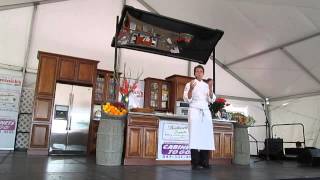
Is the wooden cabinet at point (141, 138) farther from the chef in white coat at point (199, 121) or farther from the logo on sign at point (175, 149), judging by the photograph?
the chef in white coat at point (199, 121)

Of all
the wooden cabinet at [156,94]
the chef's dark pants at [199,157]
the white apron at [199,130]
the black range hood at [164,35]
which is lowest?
the chef's dark pants at [199,157]

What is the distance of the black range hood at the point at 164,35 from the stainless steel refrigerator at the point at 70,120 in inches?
89.6

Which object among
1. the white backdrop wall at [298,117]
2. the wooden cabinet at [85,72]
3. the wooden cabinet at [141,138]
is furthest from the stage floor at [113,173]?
the white backdrop wall at [298,117]

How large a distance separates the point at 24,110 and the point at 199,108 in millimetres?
5148

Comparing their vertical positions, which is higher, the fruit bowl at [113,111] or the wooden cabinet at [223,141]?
the fruit bowl at [113,111]

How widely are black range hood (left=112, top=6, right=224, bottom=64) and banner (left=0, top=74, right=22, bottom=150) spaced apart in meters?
3.41

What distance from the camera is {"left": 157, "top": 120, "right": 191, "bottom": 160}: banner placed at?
15.4 feet

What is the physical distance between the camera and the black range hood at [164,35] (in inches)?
189

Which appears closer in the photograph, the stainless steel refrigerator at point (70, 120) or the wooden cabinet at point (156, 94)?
the stainless steel refrigerator at point (70, 120)

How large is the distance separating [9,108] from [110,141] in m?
3.98

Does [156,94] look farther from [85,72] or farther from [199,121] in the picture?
[199,121]

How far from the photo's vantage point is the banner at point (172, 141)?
469 centimetres

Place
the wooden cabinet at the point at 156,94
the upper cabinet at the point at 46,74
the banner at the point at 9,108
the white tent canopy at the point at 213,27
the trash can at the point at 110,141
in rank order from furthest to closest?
the wooden cabinet at the point at 156,94, the white tent canopy at the point at 213,27, the banner at the point at 9,108, the upper cabinet at the point at 46,74, the trash can at the point at 110,141

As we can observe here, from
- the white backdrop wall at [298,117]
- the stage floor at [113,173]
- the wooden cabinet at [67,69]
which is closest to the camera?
the stage floor at [113,173]
